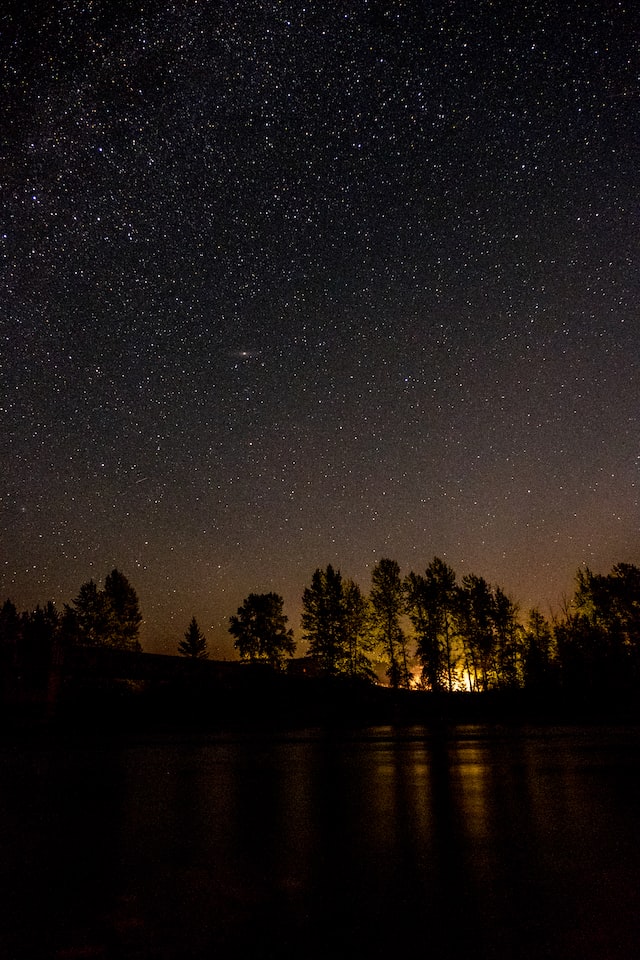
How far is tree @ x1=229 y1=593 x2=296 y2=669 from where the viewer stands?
173ft

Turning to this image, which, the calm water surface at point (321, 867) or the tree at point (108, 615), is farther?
the tree at point (108, 615)

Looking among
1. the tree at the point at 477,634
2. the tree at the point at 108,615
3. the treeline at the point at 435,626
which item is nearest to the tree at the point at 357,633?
the treeline at the point at 435,626

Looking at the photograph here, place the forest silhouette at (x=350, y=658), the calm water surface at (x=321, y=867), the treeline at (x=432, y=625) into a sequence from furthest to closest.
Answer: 1. the treeline at (x=432, y=625)
2. the forest silhouette at (x=350, y=658)
3. the calm water surface at (x=321, y=867)

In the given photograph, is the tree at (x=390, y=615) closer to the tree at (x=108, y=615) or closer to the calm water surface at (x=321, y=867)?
the tree at (x=108, y=615)

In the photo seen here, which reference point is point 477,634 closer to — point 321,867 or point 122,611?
point 122,611

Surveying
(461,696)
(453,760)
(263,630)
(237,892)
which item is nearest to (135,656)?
(453,760)

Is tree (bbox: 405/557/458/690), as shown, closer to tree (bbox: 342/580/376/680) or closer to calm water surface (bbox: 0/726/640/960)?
tree (bbox: 342/580/376/680)

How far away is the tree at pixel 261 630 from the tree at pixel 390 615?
Answer: 39.3ft

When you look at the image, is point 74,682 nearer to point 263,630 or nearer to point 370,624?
point 370,624

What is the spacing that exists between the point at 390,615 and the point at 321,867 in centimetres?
4422

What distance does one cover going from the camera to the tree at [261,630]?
5288 centimetres

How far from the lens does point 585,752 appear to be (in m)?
5.90

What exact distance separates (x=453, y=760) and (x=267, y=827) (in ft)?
11.2

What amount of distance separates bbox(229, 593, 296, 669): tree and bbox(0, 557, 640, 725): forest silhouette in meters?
0.10
